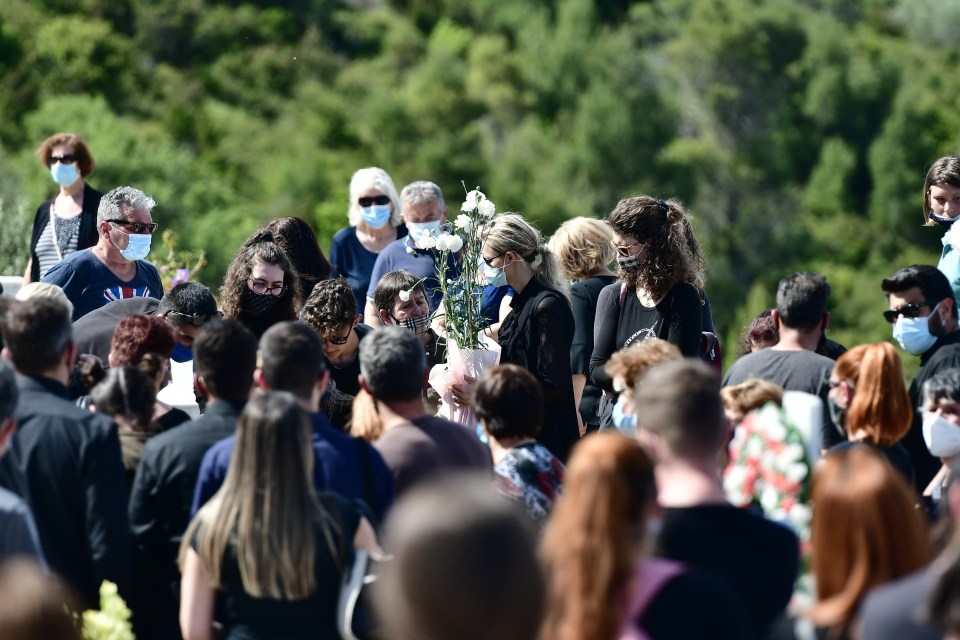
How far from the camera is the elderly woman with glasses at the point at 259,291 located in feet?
23.0

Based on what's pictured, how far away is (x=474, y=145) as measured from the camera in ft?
201

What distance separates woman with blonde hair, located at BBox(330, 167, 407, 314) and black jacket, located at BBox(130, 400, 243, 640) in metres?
4.22

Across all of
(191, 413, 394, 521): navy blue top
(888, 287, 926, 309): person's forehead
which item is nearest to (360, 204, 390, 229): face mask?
(888, 287, 926, 309): person's forehead

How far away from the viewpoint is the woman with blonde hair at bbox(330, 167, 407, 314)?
30.1 ft

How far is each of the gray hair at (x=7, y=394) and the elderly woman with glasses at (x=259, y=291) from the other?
2.70m

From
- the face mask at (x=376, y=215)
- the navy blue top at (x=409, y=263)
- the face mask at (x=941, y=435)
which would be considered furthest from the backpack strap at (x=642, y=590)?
the face mask at (x=376, y=215)

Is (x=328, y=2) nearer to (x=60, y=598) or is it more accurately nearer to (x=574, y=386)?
(x=574, y=386)

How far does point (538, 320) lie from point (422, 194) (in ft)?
6.94

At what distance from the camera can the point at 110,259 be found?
25.6 ft

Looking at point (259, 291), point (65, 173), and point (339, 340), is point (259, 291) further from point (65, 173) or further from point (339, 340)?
point (65, 173)

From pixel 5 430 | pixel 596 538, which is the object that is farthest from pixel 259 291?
pixel 596 538

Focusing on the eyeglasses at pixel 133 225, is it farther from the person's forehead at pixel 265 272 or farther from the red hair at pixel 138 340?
the red hair at pixel 138 340

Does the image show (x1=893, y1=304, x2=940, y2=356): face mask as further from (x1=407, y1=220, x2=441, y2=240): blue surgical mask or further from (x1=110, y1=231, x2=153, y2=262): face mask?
(x1=110, y1=231, x2=153, y2=262): face mask

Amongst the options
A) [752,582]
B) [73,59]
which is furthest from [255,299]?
[73,59]
